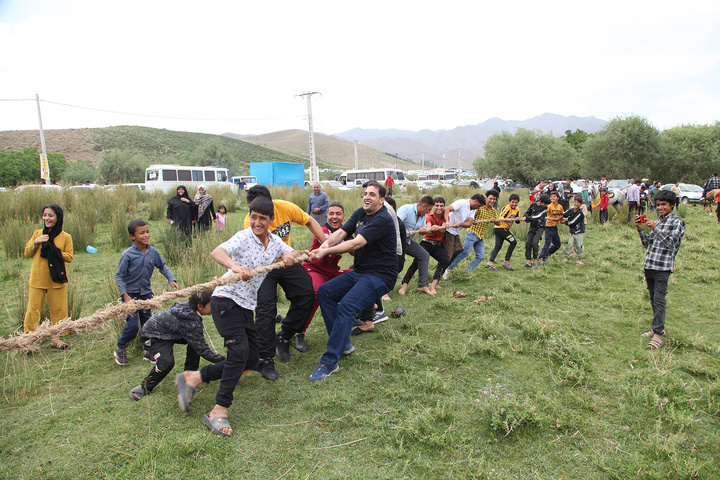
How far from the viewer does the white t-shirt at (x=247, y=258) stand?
3.15m

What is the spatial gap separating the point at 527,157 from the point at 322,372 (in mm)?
41508


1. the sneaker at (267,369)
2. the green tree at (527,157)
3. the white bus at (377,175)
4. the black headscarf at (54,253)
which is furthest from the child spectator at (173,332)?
the green tree at (527,157)

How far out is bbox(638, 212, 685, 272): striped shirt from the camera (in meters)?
4.44

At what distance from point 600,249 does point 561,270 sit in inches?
105

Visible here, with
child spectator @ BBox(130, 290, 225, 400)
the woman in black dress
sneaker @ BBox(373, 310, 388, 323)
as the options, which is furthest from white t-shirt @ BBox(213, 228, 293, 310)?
the woman in black dress

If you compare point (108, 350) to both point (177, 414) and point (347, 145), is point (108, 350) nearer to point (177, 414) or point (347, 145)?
point (177, 414)

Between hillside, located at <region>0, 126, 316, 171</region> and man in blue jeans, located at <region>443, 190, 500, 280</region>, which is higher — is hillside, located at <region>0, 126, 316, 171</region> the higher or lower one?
the higher one

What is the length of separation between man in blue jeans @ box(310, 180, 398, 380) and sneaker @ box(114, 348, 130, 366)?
6.51 ft

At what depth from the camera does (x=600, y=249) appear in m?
10.1

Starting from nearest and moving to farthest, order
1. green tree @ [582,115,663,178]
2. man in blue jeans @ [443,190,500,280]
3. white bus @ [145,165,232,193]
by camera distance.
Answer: man in blue jeans @ [443,190,500,280] → white bus @ [145,165,232,193] → green tree @ [582,115,663,178]

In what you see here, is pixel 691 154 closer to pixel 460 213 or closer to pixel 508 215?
pixel 508 215

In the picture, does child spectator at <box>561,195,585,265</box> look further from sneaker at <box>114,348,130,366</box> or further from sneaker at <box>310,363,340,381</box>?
sneaker at <box>114,348,130,366</box>

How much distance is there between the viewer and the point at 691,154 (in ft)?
127

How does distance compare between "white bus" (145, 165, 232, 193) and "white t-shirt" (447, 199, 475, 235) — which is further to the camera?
"white bus" (145, 165, 232, 193)
